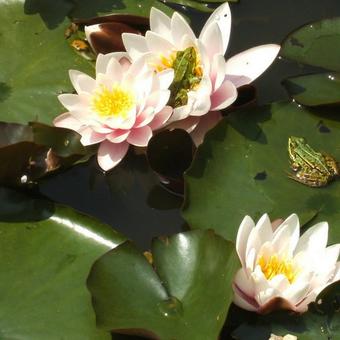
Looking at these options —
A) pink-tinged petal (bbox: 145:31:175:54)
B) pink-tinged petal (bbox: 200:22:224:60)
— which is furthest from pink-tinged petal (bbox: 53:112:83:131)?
pink-tinged petal (bbox: 200:22:224:60)

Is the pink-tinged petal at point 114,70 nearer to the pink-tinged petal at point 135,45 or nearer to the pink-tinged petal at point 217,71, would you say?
the pink-tinged petal at point 135,45

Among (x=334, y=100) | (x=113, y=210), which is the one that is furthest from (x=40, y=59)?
(x=334, y=100)

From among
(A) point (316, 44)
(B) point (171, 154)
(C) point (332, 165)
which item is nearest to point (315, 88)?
(A) point (316, 44)

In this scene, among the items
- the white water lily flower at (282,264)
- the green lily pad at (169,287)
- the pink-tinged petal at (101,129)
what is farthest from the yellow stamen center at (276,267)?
the pink-tinged petal at (101,129)

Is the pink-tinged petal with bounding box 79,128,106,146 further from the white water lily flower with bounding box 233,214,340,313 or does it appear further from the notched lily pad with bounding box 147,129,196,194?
the white water lily flower with bounding box 233,214,340,313

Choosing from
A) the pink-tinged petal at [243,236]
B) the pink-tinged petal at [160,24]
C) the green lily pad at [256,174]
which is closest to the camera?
the pink-tinged petal at [243,236]

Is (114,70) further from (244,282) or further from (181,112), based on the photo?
(244,282)
